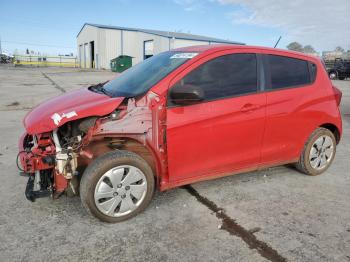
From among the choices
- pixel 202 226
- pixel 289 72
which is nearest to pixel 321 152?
pixel 289 72

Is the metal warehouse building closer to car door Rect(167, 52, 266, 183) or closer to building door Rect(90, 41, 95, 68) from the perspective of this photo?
building door Rect(90, 41, 95, 68)

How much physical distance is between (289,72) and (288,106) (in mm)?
447

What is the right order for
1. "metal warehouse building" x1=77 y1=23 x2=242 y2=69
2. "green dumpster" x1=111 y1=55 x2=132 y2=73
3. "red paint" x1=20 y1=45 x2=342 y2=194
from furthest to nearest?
"metal warehouse building" x1=77 y1=23 x2=242 y2=69 → "green dumpster" x1=111 y1=55 x2=132 y2=73 → "red paint" x1=20 y1=45 x2=342 y2=194

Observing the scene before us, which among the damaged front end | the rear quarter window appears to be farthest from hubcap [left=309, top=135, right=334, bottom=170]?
the damaged front end

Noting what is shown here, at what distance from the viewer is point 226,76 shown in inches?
136

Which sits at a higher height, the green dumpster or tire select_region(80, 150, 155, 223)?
the green dumpster

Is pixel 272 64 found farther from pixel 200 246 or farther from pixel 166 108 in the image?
pixel 200 246

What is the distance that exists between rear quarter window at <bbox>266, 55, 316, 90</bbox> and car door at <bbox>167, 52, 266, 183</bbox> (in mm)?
267

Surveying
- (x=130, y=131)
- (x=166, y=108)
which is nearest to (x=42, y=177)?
(x=130, y=131)

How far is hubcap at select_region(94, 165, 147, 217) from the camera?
116 inches

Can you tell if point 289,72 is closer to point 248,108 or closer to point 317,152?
point 248,108

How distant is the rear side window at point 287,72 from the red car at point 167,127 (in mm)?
13

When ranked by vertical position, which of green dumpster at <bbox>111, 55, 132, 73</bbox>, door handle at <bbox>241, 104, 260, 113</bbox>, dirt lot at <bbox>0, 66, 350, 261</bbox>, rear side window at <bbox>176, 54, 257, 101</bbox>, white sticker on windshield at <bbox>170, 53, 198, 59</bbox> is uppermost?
green dumpster at <bbox>111, 55, 132, 73</bbox>

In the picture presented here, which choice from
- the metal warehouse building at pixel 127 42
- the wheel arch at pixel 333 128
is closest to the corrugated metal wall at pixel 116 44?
the metal warehouse building at pixel 127 42
